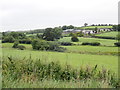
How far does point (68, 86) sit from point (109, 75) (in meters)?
2.44

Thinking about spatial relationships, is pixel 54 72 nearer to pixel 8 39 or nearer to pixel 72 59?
pixel 72 59

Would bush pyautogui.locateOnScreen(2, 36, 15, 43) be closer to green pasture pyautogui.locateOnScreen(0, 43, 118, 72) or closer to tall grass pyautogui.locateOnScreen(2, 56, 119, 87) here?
green pasture pyautogui.locateOnScreen(0, 43, 118, 72)

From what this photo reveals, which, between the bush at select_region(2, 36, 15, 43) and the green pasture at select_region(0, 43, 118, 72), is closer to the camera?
the green pasture at select_region(0, 43, 118, 72)

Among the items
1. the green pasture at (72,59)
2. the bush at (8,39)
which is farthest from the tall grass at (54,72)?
the bush at (8,39)

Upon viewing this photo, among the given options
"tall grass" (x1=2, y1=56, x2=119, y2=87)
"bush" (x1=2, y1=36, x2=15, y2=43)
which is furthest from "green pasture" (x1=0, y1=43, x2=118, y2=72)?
"bush" (x1=2, y1=36, x2=15, y2=43)

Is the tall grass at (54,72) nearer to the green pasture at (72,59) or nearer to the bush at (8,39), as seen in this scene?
the green pasture at (72,59)

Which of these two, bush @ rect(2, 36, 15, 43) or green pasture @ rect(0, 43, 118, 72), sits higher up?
bush @ rect(2, 36, 15, 43)

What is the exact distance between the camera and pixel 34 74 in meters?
7.46

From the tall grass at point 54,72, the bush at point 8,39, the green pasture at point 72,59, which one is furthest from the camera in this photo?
the bush at point 8,39

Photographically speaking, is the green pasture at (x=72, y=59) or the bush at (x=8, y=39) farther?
the bush at (x=8, y=39)

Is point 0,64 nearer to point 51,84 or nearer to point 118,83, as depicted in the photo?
point 51,84

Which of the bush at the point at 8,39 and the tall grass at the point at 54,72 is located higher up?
the bush at the point at 8,39

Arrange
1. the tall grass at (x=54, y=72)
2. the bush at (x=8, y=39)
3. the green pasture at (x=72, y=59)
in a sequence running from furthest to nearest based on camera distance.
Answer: the bush at (x=8, y=39), the green pasture at (x=72, y=59), the tall grass at (x=54, y=72)

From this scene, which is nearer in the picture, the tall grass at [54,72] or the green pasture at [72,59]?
the tall grass at [54,72]
